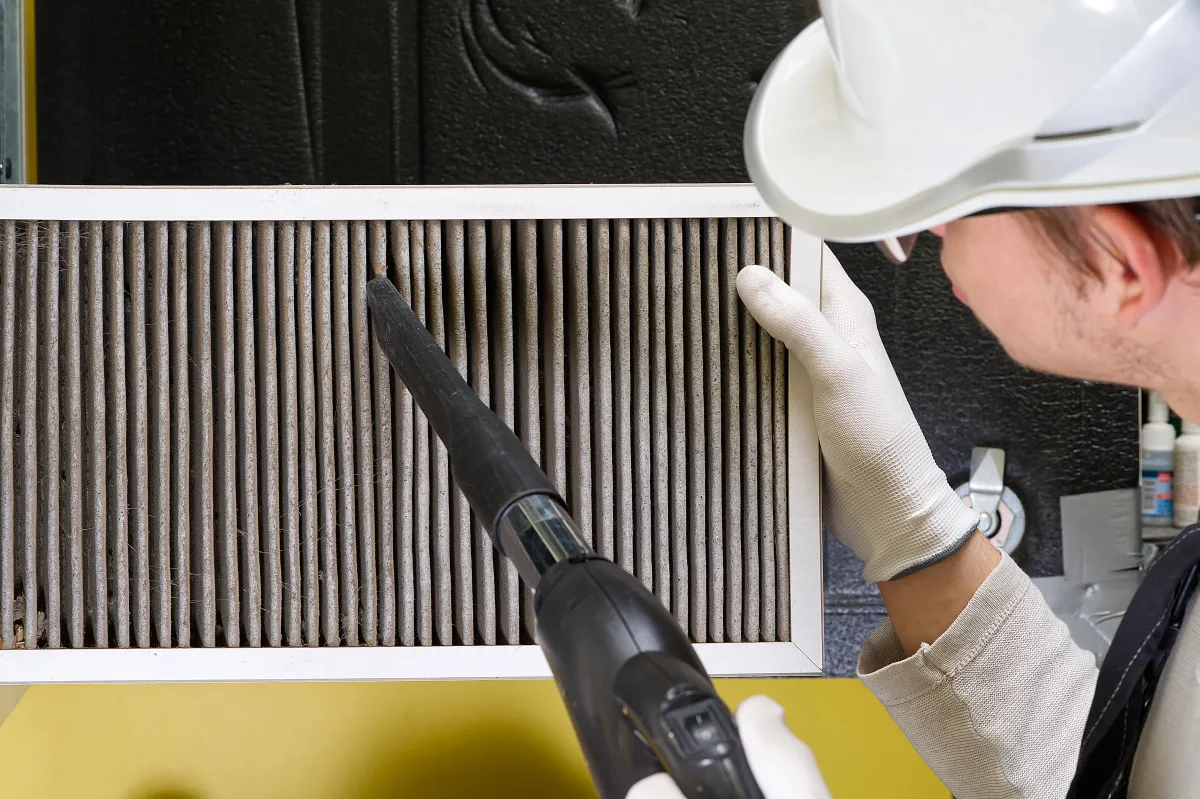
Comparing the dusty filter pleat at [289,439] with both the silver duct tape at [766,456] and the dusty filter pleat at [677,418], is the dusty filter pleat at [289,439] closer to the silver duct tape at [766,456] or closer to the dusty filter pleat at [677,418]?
the dusty filter pleat at [677,418]

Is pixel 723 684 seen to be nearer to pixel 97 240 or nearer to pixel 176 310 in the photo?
pixel 176 310

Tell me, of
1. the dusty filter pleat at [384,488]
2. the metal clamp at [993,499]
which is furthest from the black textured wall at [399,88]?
the metal clamp at [993,499]

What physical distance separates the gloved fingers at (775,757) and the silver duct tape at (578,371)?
0.47 m

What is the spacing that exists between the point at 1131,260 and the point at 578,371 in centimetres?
60

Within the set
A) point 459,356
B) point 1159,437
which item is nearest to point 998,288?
point 459,356

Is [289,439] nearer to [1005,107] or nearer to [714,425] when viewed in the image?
[714,425]

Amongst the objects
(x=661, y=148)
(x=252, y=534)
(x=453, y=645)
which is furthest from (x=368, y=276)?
(x=661, y=148)

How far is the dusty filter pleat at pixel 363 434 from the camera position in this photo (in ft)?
3.55

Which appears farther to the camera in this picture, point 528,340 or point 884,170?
point 528,340

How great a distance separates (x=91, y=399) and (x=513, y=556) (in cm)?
68

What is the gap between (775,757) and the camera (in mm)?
628

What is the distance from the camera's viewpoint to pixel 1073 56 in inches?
24.1

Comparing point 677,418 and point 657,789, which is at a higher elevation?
point 677,418

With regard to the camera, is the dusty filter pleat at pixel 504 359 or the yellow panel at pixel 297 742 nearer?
the dusty filter pleat at pixel 504 359
